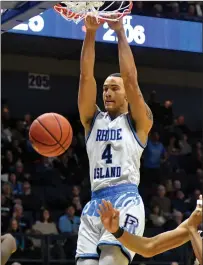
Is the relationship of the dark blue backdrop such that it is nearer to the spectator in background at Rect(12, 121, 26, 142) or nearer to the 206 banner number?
the 206 banner number

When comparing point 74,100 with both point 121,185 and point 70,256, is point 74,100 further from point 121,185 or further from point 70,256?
point 121,185

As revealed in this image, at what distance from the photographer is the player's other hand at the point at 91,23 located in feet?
18.9

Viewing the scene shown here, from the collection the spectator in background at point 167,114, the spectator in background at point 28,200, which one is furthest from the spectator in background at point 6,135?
the spectator in background at point 167,114

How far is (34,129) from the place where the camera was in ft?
20.9

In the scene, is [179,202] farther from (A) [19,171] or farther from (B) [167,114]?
(A) [19,171]

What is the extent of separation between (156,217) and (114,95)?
837 cm

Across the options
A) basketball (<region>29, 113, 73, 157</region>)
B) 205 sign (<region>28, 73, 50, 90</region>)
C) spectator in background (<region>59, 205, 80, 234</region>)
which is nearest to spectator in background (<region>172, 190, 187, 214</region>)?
spectator in background (<region>59, 205, 80, 234</region>)

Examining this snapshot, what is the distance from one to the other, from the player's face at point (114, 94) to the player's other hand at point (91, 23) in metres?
0.40

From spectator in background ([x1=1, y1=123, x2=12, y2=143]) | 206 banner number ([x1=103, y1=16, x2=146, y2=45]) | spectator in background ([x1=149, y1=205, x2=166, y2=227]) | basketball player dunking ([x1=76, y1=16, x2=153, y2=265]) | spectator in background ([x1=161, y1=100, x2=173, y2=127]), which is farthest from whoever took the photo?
spectator in background ([x1=161, y1=100, x2=173, y2=127])

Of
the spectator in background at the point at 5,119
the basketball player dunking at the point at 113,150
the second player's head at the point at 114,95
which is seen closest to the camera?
the basketball player dunking at the point at 113,150

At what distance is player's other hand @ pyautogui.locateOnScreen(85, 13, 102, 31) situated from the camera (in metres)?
5.75

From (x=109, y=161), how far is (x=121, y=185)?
0.63 feet

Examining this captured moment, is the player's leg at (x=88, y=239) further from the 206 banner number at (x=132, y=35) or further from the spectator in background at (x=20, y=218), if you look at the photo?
the 206 banner number at (x=132, y=35)

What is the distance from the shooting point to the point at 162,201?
1445 cm
